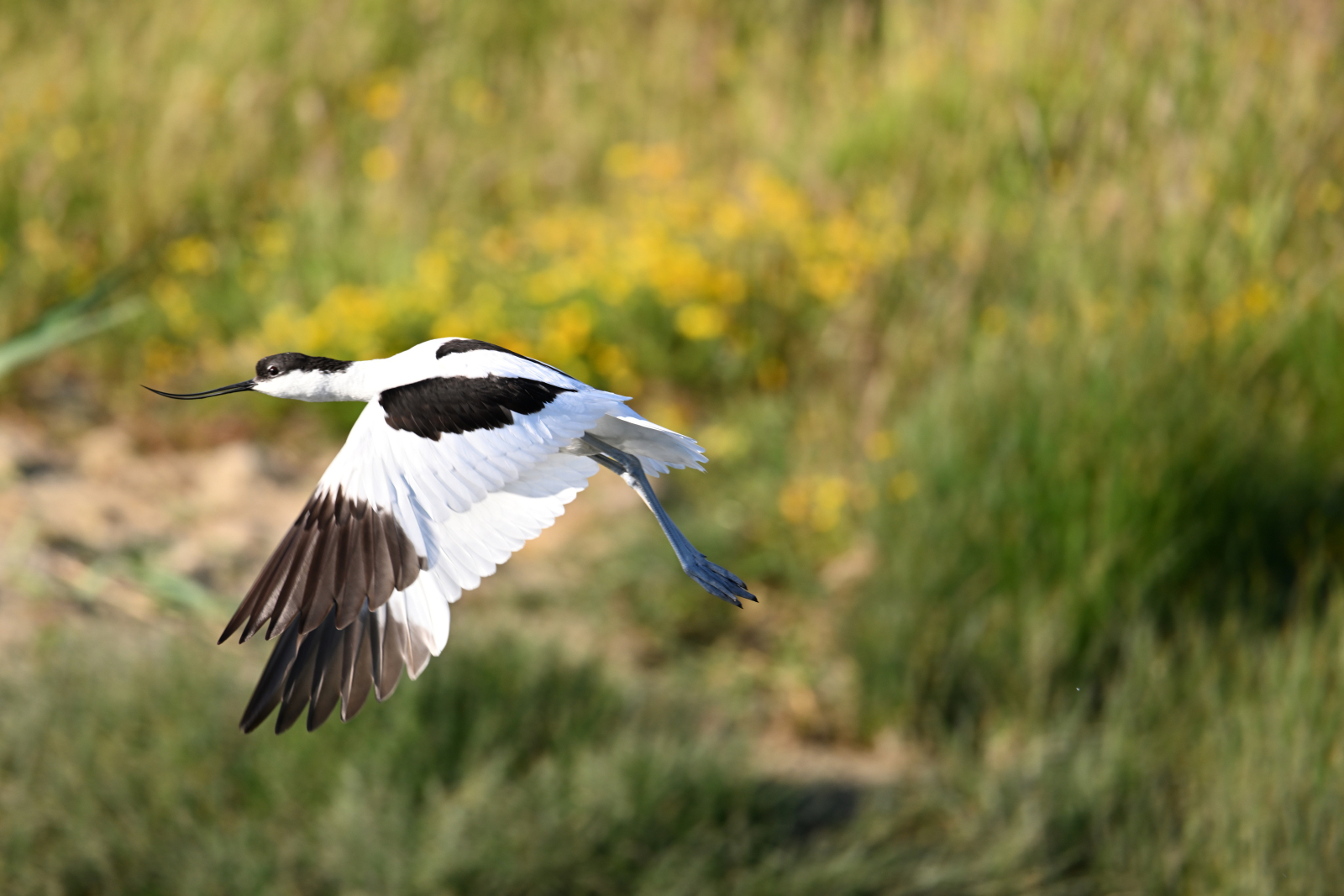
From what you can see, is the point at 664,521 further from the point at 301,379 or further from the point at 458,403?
the point at 301,379

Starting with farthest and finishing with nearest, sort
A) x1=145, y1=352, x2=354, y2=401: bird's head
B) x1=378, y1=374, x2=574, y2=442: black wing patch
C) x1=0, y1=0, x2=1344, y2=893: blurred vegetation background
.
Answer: x1=0, y1=0, x2=1344, y2=893: blurred vegetation background
x1=378, y1=374, x2=574, y2=442: black wing patch
x1=145, y1=352, x2=354, y2=401: bird's head

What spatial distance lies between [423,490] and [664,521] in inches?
9.4

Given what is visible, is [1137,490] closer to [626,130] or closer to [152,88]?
[626,130]

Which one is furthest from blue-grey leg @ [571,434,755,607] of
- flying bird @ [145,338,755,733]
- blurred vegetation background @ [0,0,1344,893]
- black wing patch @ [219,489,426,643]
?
blurred vegetation background @ [0,0,1344,893]

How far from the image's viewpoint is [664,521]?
124cm

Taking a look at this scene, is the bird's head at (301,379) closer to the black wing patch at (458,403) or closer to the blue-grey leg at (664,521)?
the black wing patch at (458,403)

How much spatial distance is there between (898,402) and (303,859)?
90.1 inches

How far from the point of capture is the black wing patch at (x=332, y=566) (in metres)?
1.06

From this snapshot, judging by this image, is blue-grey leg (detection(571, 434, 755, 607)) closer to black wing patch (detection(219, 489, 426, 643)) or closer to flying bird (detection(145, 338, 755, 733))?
flying bird (detection(145, 338, 755, 733))

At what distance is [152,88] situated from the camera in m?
5.41

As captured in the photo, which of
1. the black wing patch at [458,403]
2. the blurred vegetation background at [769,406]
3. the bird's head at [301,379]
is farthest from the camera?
the blurred vegetation background at [769,406]

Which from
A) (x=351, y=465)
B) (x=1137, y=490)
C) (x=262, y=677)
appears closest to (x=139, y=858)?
(x=262, y=677)

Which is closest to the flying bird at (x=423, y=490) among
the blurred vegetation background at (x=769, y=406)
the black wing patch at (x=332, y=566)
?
the black wing patch at (x=332, y=566)

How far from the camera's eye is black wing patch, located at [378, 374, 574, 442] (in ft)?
3.66
